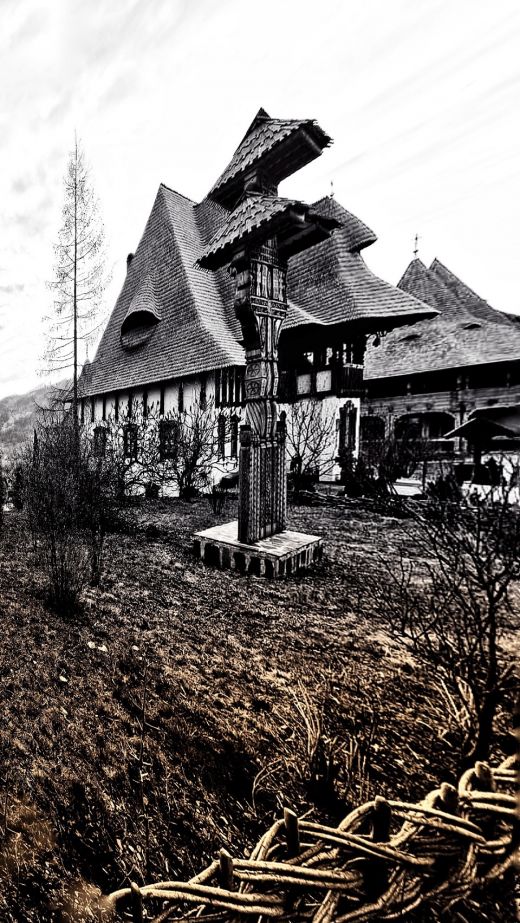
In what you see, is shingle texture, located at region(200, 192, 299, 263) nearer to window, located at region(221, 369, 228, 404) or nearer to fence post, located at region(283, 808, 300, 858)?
fence post, located at region(283, 808, 300, 858)

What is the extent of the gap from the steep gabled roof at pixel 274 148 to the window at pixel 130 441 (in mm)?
8826

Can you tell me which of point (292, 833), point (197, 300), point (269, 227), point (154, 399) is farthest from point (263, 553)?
point (197, 300)

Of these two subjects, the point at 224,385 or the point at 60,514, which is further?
the point at 224,385

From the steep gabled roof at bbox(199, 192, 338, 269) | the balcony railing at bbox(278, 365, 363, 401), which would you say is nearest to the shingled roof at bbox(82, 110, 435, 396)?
the balcony railing at bbox(278, 365, 363, 401)

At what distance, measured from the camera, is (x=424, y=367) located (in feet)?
62.4

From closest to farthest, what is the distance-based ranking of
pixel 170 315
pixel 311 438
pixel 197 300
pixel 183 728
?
pixel 183 728 < pixel 311 438 < pixel 197 300 < pixel 170 315

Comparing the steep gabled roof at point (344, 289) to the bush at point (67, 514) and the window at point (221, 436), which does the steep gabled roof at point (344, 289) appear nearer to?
the window at point (221, 436)

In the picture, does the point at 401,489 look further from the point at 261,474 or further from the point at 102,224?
the point at 102,224

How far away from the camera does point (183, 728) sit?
2.19m

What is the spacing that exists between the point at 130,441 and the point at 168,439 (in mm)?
1527

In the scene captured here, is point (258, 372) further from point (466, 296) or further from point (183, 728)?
point (466, 296)

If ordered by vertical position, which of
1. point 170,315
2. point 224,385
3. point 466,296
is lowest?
point 224,385

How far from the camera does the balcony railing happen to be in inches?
561

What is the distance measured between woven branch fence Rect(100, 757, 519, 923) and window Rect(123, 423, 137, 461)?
12553 millimetres
